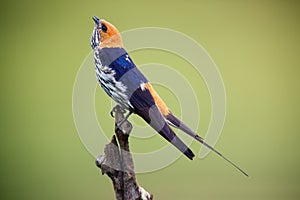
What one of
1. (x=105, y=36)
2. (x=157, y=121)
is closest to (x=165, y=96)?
(x=157, y=121)

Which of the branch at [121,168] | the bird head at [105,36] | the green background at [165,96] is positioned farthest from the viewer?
the green background at [165,96]

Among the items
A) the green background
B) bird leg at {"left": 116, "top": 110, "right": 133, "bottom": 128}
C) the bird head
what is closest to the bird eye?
the bird head

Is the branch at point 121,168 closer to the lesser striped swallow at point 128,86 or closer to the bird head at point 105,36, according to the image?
the lesser striped swallow at point 128,86

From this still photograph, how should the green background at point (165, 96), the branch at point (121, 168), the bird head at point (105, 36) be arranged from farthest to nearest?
the green background at point (165, 96) < the bird head at point (105, 36) < the branch at point (121, 168)

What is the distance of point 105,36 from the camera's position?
4.73 ft

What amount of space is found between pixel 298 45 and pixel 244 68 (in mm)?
297

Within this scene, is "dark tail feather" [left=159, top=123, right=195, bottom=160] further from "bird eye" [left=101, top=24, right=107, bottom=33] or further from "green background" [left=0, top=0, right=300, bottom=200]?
"bird eye" [left=101, top=24, right=107, bottom=33]

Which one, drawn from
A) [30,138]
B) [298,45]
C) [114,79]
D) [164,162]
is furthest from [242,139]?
[30,138]

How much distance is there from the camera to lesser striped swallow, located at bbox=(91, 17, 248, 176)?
1.38 metres

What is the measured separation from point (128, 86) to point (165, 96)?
0.21 m

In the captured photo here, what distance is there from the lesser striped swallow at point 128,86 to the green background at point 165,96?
14cm

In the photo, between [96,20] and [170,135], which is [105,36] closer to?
[96,20]

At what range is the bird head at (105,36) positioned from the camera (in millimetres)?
1433

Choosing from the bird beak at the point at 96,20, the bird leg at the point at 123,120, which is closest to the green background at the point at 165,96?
the bird beak at the point at 96,20
